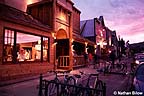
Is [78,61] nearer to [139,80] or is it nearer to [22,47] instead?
[22,47]

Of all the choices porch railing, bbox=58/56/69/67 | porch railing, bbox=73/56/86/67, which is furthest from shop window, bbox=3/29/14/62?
porch railing, bbox=73/56/86/67

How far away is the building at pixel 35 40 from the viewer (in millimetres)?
12283

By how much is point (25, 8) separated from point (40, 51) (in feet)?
18.7

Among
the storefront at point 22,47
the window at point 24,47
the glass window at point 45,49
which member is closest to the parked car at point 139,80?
the storefront at point 22,47

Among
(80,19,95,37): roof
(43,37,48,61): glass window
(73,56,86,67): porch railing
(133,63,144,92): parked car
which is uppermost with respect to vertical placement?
(80,19,95,37): roof

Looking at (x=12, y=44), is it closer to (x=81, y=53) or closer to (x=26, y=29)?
(x=26, y=29)

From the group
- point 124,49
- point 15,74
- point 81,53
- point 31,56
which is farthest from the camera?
point 124,49

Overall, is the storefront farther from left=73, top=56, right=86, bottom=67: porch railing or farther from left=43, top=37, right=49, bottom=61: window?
left=73, top=56, right=86, bottom=67: porch railing

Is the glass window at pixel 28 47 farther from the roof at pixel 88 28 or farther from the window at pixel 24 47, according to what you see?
the roof at pixel 88 28

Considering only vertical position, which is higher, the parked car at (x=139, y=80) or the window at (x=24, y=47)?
the window at (x=24, y=47)

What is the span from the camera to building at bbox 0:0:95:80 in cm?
1228

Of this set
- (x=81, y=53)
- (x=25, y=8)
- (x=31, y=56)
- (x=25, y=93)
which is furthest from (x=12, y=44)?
(x=81, y=53)

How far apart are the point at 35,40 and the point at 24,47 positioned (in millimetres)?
1229

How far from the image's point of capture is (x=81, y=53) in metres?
27.0
